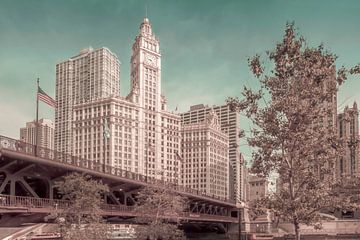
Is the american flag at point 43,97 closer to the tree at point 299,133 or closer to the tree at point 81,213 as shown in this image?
the tree at point 81,213

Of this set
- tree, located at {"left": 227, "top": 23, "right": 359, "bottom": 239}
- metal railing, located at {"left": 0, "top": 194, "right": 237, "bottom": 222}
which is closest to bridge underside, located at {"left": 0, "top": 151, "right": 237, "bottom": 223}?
metal railing, located at {"left": 0, "top": 194, "right": 237, "bottom": 222}

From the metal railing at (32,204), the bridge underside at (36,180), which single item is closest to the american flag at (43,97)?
the bridge underside at (36,180)

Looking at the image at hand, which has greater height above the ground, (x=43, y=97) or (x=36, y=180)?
(x=43, y=97)

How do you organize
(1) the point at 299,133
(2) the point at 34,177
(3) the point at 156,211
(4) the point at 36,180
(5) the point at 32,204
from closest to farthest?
1. (1) the point at 299,133
2. (5) the point at 32,204
3. (2) the point at 34,177
4. (4) the point at 36,180
5. (3) the point at 156,211

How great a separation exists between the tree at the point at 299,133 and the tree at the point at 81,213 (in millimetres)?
25954

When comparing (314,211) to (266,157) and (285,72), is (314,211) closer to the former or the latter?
(266,157)

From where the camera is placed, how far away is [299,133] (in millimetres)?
25594

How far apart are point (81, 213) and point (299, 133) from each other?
30755 millimetres

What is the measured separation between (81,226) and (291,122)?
1233 inches

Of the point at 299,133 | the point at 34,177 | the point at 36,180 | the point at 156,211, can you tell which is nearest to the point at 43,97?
the point at 34,177

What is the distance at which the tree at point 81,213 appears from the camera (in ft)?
162

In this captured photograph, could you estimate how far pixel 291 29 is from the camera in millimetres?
27547

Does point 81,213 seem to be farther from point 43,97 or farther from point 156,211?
point 156,211

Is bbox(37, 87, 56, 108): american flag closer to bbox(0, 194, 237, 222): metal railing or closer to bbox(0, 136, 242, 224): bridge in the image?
bbox(0, 136, 242, 224): bridge
